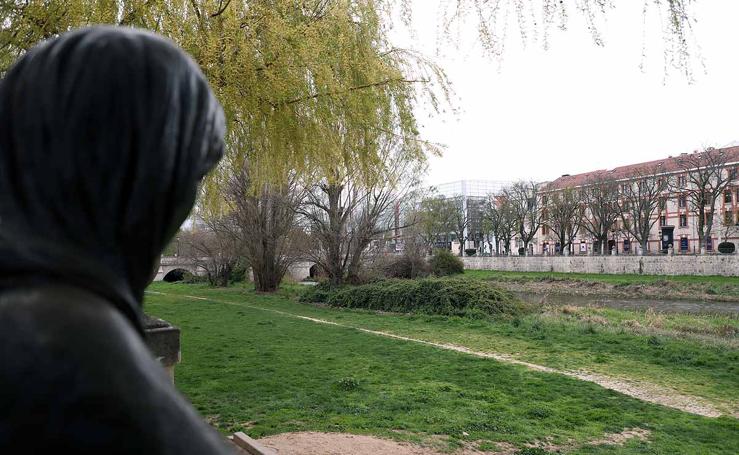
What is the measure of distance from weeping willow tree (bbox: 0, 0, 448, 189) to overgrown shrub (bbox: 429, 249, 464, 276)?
2326 cm

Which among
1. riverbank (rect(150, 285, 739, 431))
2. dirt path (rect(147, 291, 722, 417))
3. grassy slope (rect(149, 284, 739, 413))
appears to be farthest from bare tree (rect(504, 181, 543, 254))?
dirt path (rect(147, 291, 722, 417))

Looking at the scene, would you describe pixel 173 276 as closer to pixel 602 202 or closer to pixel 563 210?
pixel 563 210

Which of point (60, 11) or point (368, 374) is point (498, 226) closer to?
point (368, 374)

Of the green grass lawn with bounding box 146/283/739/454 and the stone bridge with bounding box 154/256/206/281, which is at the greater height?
the stone bridge with bounding box 154/256/206/281

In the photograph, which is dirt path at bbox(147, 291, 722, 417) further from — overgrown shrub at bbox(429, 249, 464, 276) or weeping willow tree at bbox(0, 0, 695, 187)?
overgrown shrub at bbox(429, 249, 464, 276)

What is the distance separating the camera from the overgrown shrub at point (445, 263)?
3055 cm

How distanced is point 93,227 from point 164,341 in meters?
4.22

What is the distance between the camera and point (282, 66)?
6.04m

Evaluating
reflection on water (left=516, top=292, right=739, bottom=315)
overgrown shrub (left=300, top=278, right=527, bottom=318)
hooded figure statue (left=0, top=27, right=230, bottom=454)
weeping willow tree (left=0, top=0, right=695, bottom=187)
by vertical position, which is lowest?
reflection on water (left=516, top=292, right=739, bottom=315)

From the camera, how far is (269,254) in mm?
26594

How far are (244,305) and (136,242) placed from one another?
2152 cm

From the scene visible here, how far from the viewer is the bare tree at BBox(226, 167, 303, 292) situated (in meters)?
24.8

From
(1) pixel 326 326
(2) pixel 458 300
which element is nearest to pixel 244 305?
(1) pixel 326 326

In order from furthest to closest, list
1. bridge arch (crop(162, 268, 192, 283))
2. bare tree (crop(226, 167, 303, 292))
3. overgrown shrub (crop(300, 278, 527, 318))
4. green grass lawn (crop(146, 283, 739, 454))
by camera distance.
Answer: bridge arch (crop(162, 268, 192, 283)) → bare tree (crop(226, 167, 303, 292)) → overgrown shrub (crop(300, 278, 527, 318)) → green grass lawn (crop(146, 283, 739, 454))
